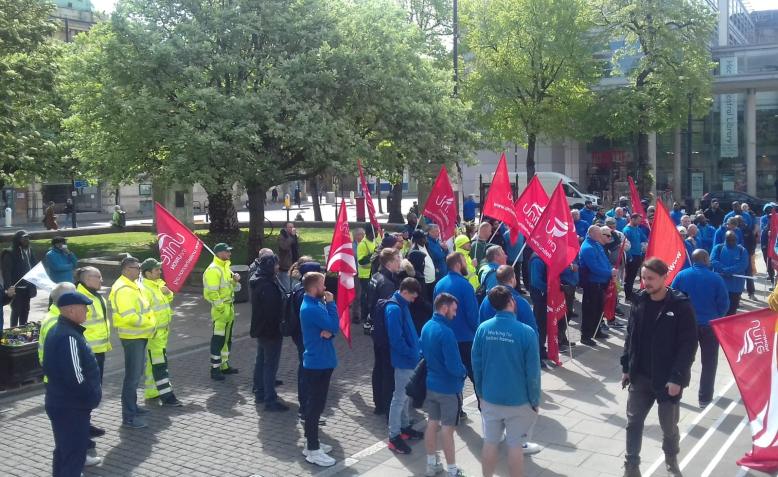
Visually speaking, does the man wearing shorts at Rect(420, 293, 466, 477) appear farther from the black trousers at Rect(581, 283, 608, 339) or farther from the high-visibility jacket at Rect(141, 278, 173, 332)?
the black trousers at Rect(581, 283, 608, 339)

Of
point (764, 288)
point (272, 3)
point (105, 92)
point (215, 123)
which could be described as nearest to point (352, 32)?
point (272, 3)

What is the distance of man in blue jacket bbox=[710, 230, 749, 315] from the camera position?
1227 centimetres

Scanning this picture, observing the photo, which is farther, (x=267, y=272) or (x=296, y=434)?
(x=267, y=272)

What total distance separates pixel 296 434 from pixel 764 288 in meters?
12.6

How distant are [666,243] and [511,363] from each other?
4.52 m

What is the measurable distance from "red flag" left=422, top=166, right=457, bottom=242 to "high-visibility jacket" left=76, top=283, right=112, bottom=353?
679 centimetres

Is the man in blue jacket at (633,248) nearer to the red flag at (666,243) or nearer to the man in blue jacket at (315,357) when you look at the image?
the red flag at (666,243)

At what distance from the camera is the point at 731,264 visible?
12.4m

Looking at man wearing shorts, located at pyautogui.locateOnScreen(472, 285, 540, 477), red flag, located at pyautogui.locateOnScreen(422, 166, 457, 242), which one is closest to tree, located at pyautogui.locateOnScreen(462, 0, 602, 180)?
red flag, located at pyautogui.locateOnScreen(422, 166, 457, 242)

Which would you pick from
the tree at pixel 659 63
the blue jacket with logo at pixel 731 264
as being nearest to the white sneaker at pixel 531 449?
the blue jacket with logo at pixel 731 264

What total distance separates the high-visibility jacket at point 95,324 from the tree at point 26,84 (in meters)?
13.4

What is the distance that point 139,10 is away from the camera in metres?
18.6

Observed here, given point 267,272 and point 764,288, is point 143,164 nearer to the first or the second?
point 267,272

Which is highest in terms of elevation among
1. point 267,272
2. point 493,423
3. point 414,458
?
point 267,272
